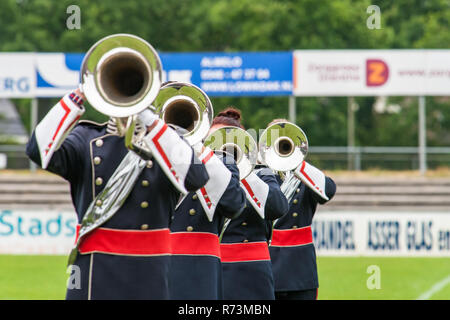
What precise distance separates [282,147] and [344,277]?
6.67 meters

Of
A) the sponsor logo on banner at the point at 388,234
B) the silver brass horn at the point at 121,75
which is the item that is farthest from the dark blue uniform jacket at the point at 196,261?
the sponsor logo on banner at the point at 388,234

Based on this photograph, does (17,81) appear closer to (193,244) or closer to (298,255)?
(298,255)

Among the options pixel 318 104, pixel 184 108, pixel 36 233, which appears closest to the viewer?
pixel 184 108

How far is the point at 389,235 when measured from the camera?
16547 mm

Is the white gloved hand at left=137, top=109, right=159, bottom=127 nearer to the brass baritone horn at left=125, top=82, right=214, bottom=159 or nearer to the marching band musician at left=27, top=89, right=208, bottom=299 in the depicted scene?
the marching band musician at left=27, top=89, right=208, bottom=299

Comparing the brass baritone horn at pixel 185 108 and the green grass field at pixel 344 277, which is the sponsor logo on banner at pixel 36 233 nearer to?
the green grass field at pixel 344 277

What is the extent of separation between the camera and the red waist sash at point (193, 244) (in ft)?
16.4

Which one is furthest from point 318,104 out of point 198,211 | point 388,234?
point 198,211

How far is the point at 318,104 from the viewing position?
113 feet

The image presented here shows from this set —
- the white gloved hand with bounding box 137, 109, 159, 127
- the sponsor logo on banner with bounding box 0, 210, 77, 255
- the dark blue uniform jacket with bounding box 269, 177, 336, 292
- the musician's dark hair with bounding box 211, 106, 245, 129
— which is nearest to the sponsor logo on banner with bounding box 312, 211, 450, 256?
the sponsor logo on banner with bounding box 0, 210, 77, 255

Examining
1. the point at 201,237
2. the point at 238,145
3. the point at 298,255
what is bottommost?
the point at 298,255

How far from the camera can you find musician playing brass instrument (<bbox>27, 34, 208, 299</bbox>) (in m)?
3.82

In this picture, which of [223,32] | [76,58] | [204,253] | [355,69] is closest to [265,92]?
[355,69]

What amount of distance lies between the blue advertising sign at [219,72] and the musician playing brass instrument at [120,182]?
18.7 m
